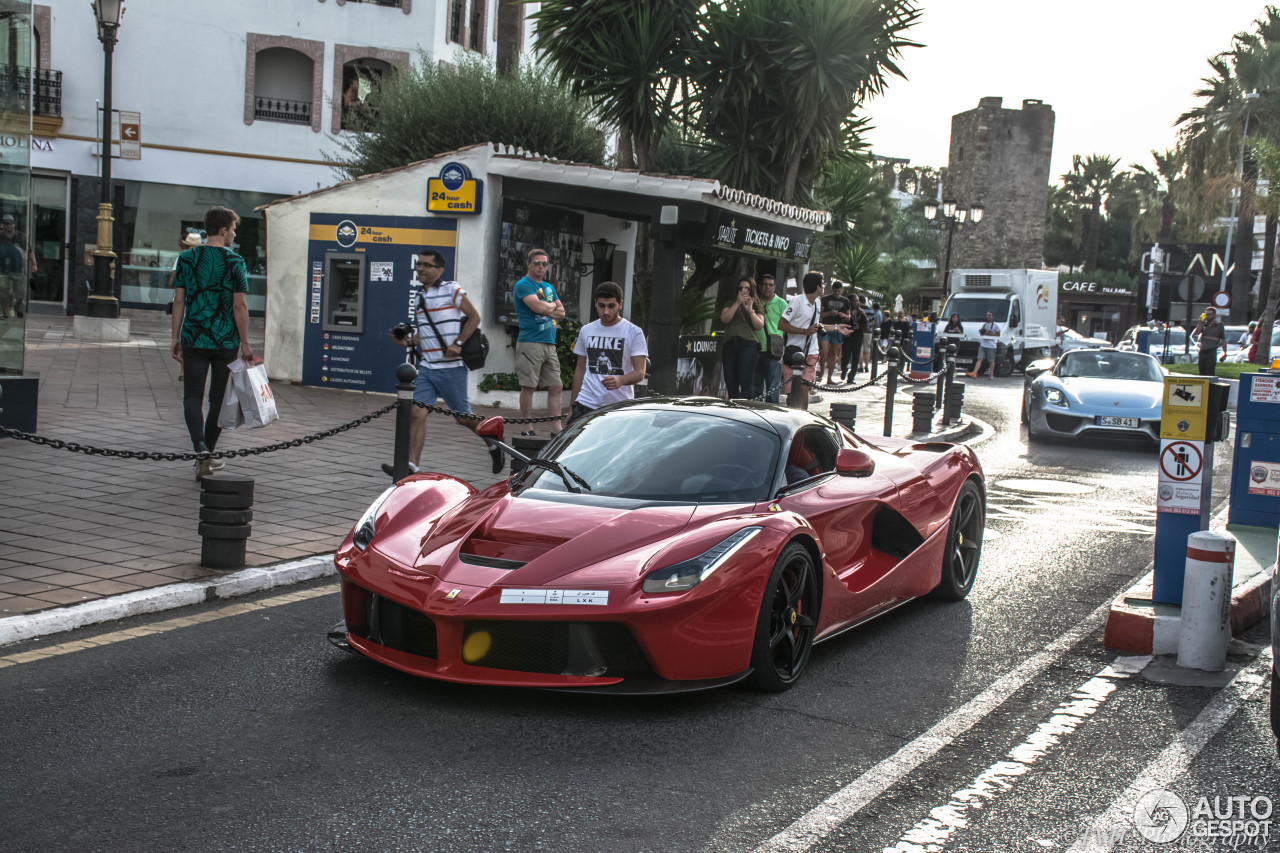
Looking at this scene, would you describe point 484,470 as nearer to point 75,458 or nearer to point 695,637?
point 75,458

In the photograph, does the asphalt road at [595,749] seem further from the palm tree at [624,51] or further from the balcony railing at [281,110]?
the balcony railing at [281,110]

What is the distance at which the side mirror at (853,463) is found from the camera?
544cm

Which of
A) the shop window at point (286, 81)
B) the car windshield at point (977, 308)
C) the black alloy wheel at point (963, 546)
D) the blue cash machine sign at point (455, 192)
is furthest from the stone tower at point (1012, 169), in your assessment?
the black alloy wheel at point (963, 546)

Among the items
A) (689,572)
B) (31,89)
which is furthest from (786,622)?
(31,89)

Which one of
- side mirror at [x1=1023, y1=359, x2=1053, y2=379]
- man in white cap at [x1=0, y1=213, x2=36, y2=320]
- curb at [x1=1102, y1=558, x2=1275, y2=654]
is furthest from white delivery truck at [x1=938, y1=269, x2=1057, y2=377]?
curb at [x1=1102, y1=558, x2=1275, y2=654]

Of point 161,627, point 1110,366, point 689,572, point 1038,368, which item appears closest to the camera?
point 689,572

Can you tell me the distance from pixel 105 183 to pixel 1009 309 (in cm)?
2259

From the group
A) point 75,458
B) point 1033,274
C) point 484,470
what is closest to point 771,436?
point 484,470

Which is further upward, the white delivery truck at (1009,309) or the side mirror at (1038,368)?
the white delivery truck at (1009,309)

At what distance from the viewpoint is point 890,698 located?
481 cm

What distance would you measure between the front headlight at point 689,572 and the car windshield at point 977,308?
2914 cm

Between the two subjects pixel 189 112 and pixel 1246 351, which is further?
pixel 1246 351

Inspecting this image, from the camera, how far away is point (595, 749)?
405 cm

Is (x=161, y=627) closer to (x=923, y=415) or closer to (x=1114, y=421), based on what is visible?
(x=923, y=415)
